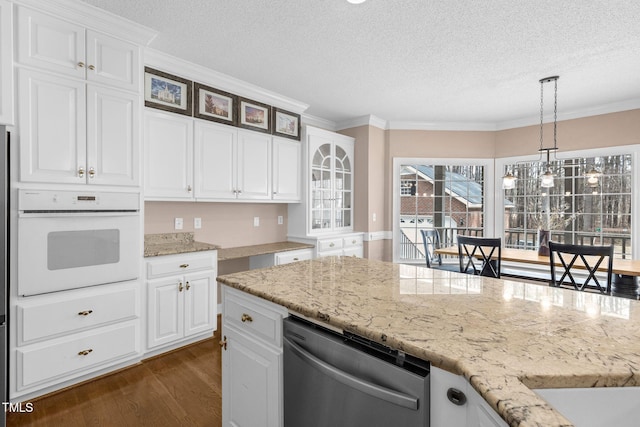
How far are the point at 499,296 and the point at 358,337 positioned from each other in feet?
2.37

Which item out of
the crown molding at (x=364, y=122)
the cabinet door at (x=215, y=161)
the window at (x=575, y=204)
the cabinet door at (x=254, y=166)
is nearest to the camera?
the cabinet door at (x=215, y=161)

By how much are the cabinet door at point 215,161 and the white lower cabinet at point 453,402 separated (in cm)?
278

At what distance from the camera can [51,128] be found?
214 cm

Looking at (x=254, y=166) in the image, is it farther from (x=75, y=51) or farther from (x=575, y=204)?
(x=575, y=204)

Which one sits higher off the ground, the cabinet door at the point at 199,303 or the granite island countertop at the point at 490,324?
the granite island countertop at the point at 490,324

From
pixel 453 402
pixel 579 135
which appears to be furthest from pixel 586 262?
pixel 453 402

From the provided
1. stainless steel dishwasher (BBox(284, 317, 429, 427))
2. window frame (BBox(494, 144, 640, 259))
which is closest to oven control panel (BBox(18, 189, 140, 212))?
stainless steel dishwasher (BBox(284, 317, 429, 427))

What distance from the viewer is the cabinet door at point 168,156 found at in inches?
111

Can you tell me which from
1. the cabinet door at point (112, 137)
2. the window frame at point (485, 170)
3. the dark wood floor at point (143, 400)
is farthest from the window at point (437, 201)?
the cabinet door at point (112, 137)

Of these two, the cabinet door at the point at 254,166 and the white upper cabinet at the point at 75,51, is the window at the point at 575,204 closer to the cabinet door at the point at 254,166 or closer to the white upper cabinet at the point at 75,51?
the cabinet door at the point at 254,166

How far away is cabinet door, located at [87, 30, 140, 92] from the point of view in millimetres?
2299

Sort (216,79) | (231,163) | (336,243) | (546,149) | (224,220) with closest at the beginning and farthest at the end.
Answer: (216,79) → (231,163) → (546,149) → (224,220) → (336,243)

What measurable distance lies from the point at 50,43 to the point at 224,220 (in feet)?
6.97

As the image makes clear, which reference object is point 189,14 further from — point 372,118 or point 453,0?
point 372,118
